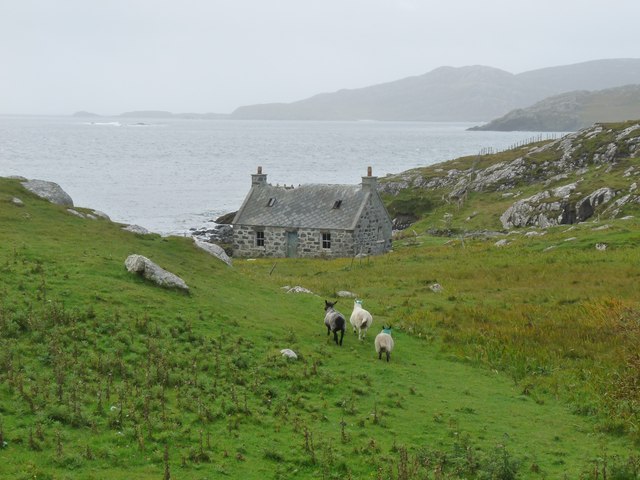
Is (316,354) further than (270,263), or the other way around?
(270,263)

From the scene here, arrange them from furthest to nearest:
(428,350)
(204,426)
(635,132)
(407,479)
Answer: (635,132), (428,350), (204,426), (407,479)

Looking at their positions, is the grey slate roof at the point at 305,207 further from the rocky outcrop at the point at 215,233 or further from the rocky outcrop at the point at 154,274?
the rocky outcrop at the point at 154,274

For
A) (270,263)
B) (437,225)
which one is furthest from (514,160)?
(270,263)

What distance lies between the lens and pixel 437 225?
77.4m

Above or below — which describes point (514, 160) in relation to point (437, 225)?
above

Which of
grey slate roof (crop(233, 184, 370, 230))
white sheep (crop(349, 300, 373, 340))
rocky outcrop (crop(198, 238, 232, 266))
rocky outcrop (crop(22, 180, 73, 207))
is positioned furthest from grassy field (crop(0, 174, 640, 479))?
grey slate roof (crop(233, 184, 370, 230))

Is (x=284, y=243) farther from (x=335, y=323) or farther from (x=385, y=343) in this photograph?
(x=385, y=343)

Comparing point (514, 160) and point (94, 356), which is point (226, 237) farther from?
point (94, 356)

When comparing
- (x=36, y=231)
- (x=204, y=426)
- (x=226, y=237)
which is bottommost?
(x=226, y=237)

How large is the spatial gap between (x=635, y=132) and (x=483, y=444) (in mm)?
82972

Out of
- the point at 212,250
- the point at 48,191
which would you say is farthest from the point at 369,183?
the point at 48,191

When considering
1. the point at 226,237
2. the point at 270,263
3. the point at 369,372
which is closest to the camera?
the point at 369,372

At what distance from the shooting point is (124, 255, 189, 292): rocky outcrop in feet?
81.0

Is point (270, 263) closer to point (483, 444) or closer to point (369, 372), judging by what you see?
point (369, 372)
